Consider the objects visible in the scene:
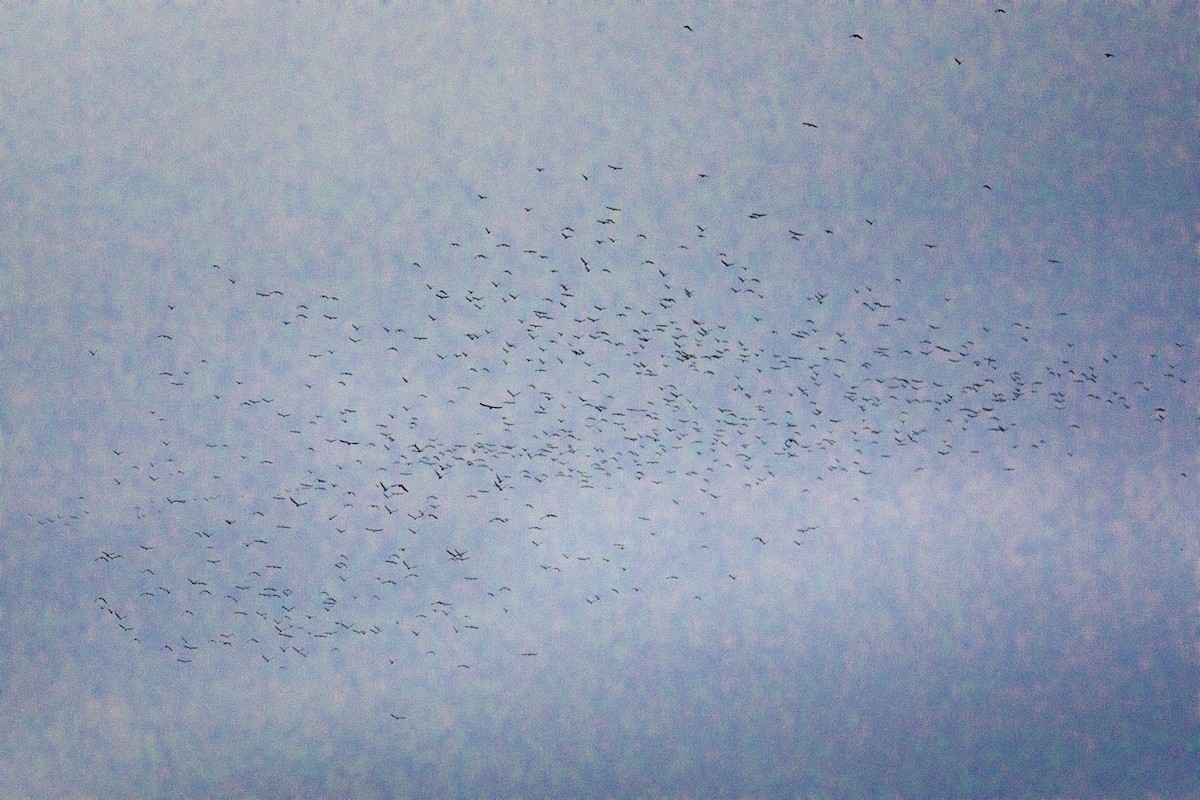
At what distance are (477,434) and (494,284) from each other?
4.14ft

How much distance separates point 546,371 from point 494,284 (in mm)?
846

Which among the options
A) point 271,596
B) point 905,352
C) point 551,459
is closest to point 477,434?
point 551,459

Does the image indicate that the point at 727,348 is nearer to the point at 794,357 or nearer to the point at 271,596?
the point at 794,357

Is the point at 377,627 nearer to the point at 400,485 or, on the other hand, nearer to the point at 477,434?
the point at 400,485

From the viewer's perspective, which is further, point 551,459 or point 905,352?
point 905,352

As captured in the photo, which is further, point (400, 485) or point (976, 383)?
point (976, 383)

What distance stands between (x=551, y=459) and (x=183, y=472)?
9.85ft

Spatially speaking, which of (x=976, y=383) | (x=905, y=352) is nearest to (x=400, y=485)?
(x=905, y=352)

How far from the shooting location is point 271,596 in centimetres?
880

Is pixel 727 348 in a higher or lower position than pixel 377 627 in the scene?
higher

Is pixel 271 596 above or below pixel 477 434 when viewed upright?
below

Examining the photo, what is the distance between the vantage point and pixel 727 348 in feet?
30.5

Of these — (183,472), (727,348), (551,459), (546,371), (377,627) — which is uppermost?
(727,348)

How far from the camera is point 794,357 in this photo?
938 cm
